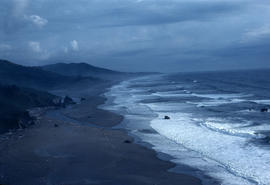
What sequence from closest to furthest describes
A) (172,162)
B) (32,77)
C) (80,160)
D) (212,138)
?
(172,162) → (80,160) → (212,138) → (32,77)

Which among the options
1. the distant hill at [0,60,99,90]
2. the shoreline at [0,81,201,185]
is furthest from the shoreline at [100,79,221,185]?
the distant hill at [0,60,99,90]

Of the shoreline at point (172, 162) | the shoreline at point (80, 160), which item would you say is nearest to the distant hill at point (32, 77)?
the shoreline at point (172, 162)

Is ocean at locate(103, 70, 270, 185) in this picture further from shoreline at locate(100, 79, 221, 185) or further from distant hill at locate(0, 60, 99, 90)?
distant hill at locate(0, 60, 99, 90)

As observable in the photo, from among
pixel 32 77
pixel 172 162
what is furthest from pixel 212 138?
pixel 32 77

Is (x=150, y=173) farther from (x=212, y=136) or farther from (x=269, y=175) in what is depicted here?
(x=212, y=136)

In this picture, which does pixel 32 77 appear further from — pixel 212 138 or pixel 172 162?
pixel 172 162
